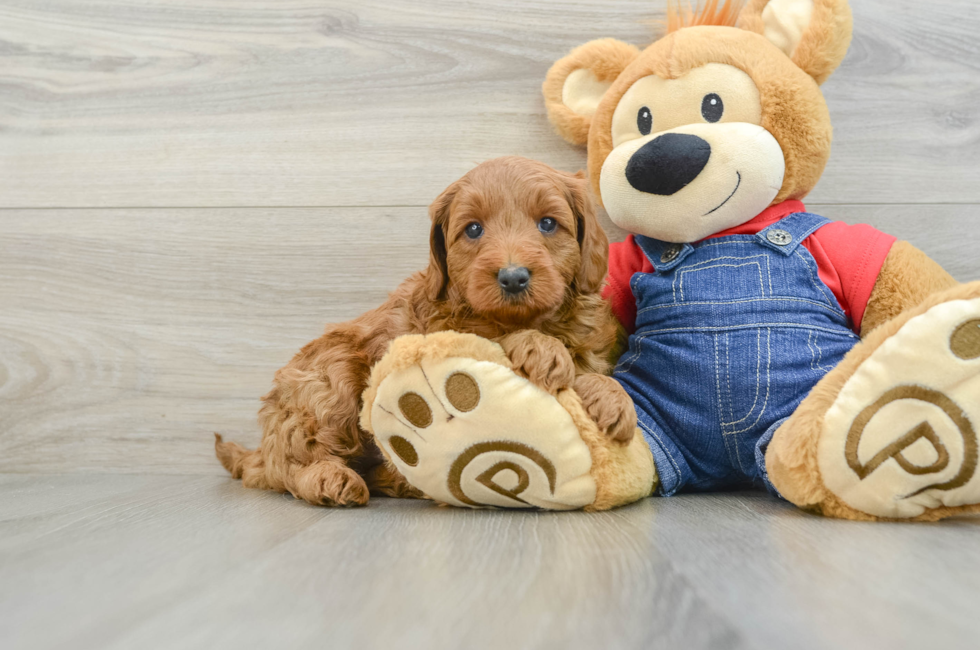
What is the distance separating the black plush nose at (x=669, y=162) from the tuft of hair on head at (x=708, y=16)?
1.17ft

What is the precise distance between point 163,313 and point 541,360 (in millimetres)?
1105

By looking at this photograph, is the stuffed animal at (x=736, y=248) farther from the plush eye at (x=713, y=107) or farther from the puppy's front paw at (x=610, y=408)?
the puppy's front paw at (x=610, y=408)

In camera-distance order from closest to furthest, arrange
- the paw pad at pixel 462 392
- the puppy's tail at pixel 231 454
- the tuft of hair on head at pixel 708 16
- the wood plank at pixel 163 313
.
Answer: the paw pad at pixel 462 392, the tuft of hair on head at pixel 708 16, the puppy's tail at pixel 231 454, the wood plank at pixel 163 313

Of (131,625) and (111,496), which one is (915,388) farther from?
(111,496)

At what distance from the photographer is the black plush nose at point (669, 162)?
45.6 inches

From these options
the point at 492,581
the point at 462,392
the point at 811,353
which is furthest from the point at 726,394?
the point at 492,581

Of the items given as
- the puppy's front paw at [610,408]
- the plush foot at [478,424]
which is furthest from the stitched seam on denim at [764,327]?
the plush foot at [478,424]

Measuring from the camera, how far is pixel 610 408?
3.30 feet

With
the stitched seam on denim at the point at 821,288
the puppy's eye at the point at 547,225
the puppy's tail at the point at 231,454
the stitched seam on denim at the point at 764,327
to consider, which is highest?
the puppy's eye at the point at 547,225

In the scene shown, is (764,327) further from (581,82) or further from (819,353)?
(581,82)

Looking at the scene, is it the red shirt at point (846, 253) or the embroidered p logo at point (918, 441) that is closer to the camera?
the embroidered p logo at point (918, 441)

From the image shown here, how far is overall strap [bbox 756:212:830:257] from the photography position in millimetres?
1204

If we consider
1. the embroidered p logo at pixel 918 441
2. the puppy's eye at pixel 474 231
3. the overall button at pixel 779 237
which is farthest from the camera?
the overall button at pixel 779 237

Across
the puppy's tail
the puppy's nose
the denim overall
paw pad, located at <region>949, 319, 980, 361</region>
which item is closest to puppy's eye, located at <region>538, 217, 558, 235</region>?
the puppy's nose
